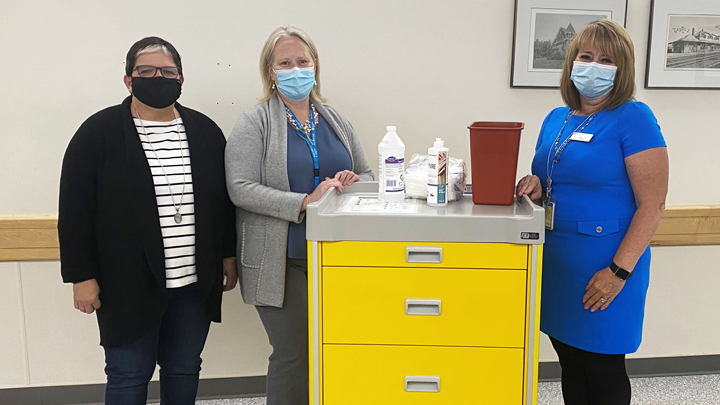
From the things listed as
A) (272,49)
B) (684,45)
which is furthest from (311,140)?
(684,45)

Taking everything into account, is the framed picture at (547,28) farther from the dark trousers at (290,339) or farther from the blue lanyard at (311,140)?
the dark trousers at (290,339)

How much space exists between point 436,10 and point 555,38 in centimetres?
56

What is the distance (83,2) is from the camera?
7.58 feet

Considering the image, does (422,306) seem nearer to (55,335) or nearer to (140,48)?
(140,48)

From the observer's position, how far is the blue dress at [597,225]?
1.61 metres

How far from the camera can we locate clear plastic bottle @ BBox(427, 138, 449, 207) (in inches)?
59.5

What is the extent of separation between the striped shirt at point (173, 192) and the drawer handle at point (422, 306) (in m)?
0.79

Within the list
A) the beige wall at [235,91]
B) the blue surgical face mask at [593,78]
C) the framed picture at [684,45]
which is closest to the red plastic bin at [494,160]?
the blue surgical face mask at [593,78]

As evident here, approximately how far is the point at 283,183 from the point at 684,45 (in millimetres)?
2032

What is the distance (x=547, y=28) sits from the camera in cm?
244

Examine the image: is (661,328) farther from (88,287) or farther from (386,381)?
(88,287)

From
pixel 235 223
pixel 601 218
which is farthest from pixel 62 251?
pixel 601 218

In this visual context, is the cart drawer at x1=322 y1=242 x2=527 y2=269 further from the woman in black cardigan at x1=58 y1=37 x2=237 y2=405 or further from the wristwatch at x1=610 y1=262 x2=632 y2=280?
the woman in black cardigan at x1=58 y1=37 x2=237 y2=405

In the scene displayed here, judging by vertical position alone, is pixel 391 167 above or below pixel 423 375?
above
